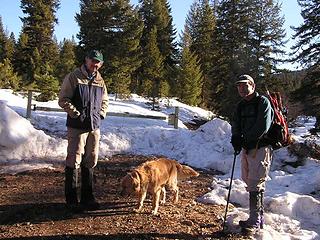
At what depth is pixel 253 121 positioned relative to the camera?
17.7ft

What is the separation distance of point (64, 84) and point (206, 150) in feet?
21.9

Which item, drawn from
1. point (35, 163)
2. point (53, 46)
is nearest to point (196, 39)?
point (53, 46)

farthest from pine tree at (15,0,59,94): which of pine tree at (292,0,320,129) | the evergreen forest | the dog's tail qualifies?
the dog's tail

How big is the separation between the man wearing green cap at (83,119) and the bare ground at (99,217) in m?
0.43

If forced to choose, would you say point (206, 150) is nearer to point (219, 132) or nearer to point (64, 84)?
point (219, 132)

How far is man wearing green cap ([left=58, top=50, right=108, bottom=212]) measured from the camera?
5773 mm

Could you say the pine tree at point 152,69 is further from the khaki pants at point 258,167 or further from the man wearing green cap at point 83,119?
the khaki pants at point 258,167

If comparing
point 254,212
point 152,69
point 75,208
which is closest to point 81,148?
point 75,208

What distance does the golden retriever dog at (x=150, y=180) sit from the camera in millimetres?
5895

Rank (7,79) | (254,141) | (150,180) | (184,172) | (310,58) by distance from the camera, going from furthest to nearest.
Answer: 1. (7,79)
2. (310,58)
3. (184,172)
4. (150,180)
5. (254,141)

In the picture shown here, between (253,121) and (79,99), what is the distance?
2.51 m

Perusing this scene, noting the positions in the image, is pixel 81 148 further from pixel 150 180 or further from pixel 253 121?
pixel 253 121

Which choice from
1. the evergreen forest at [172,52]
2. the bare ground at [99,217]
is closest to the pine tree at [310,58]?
the evergreen forest at [172,52]

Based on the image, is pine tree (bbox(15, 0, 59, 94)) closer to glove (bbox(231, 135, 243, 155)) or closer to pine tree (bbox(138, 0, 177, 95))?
pine tree (bbox(138, 0, 177, 95))
